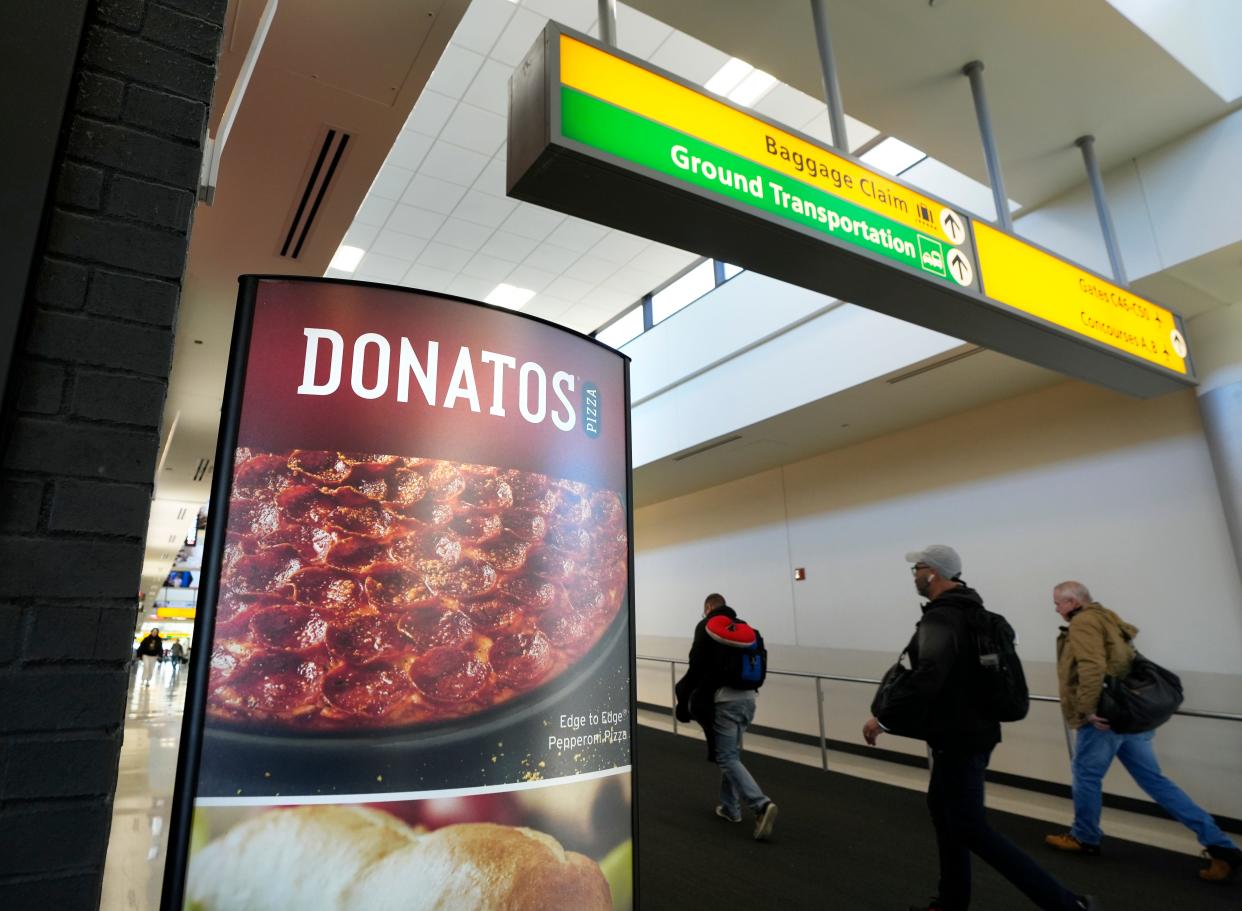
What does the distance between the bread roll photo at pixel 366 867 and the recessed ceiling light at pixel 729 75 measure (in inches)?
208

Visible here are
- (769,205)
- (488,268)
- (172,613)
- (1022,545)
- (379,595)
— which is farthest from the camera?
(172,613)

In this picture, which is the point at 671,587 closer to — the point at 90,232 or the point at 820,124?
the point at 820,124

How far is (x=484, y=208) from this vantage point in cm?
667

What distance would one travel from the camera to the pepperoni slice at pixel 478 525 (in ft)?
5.55

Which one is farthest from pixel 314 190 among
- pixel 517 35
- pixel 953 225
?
pixel 953 225

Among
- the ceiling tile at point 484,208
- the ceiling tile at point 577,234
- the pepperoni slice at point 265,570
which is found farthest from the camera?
the ceiling tile at point 577,234

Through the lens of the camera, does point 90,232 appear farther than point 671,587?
No

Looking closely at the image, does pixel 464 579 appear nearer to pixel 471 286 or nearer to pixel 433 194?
pixel 433 194

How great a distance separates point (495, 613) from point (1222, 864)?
4.14 meters

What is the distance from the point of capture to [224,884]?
55.1 inches

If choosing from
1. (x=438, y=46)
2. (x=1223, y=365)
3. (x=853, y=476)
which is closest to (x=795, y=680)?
(x=853, y=476)

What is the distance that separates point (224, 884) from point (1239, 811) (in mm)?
5803

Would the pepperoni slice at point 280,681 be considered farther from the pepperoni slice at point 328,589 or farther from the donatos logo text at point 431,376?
the donatos logo text at point 431,376

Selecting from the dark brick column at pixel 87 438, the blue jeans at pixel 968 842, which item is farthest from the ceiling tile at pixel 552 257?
the dark brick column at pixel 87 438
